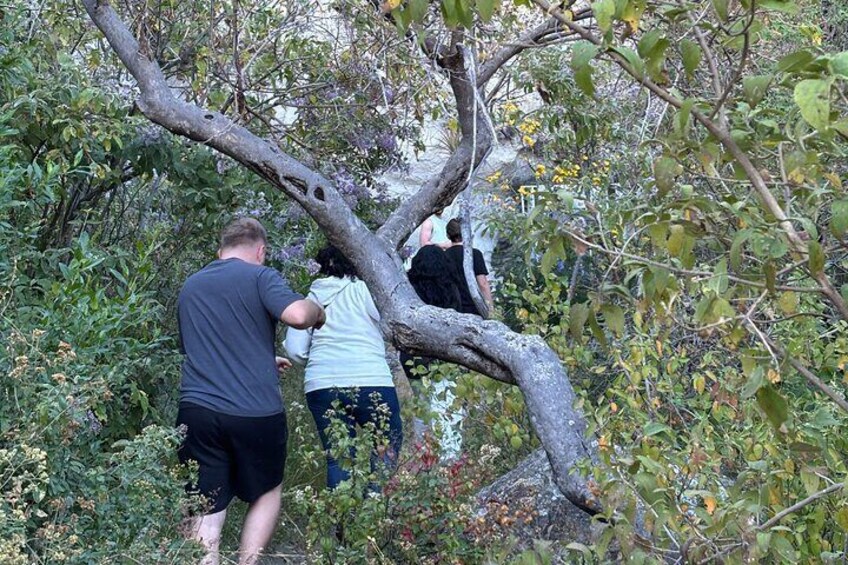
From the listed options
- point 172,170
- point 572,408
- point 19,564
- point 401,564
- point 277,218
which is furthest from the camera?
point 277,218

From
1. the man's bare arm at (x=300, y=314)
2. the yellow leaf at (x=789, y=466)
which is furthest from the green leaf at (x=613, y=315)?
the man's bare arm at (x=300, y=314)

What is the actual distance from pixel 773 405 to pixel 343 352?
370 cm

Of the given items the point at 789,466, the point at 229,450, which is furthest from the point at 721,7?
the point at 229,450

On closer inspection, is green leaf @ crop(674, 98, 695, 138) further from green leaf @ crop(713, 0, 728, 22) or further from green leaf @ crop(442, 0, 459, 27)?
green leaf @ crop(442, 0, 459, 27)

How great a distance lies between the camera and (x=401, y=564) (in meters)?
4.68

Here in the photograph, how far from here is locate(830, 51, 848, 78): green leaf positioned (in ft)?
7.07

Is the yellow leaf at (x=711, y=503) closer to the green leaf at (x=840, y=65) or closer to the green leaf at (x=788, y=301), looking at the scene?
the green leaf at (x=788, y=301)

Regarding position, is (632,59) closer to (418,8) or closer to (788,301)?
(418,8)

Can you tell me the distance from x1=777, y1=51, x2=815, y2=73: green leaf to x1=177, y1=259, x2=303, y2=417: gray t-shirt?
309 centimetres

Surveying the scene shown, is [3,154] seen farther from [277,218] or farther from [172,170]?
[277,218]

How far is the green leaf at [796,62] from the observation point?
239 centimetres

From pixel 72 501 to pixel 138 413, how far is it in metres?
1.77

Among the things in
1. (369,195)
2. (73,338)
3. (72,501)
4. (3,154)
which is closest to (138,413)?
(73,338)

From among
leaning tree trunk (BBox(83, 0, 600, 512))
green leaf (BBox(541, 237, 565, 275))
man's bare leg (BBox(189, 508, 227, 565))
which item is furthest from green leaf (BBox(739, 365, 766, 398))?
man's bare leg (BBox(189, 508, 227, 565))
